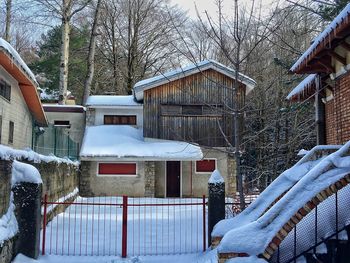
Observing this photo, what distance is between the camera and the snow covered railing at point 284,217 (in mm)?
5988

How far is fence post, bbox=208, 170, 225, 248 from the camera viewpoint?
33.9ft

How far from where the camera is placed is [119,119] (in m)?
27.3

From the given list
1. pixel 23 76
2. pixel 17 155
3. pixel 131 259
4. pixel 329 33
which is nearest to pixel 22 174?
pixel 17 155

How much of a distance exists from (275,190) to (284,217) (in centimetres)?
244

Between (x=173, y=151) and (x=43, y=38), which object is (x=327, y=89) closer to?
(x=173, y=151)

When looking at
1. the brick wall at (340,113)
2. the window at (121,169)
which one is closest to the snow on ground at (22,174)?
the brick wall at (340,113)

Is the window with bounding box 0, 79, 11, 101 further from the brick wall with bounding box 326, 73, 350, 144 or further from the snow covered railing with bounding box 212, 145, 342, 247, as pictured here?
the brick wall with bounding box 326, 73, 350, 144

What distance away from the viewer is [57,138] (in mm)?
19250

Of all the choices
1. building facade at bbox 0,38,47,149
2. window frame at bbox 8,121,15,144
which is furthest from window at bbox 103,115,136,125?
window frame at bbox 8,121,15,144

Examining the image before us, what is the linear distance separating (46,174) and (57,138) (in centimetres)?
595

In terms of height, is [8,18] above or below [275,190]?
above

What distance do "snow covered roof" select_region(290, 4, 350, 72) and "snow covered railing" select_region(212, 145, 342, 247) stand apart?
1.99m

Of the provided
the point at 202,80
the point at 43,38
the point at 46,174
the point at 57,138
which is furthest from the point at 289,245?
the point at 43,38

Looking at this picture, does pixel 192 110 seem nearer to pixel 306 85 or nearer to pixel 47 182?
pixel 47 182
